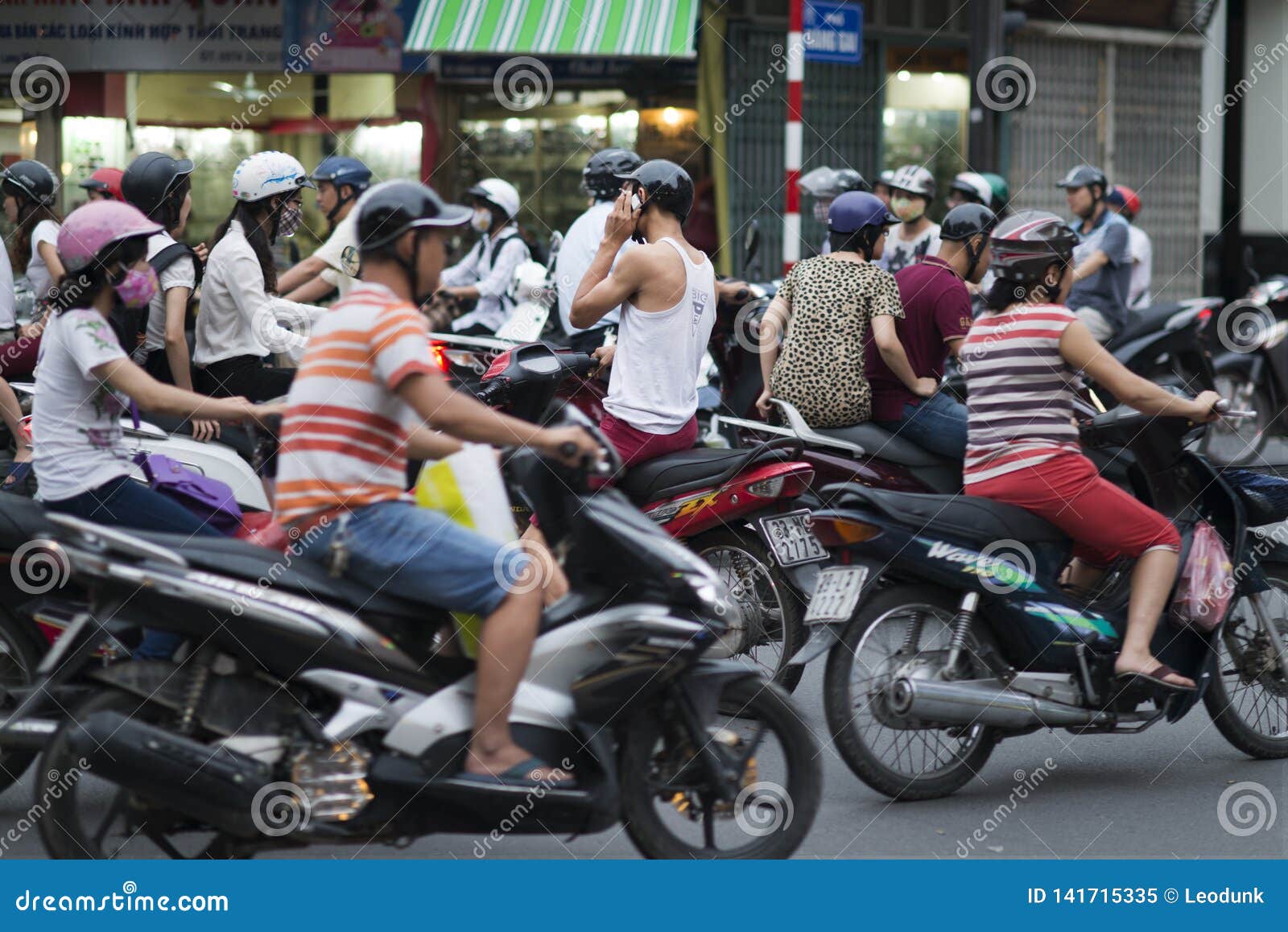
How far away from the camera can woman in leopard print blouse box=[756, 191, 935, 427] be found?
648 cm

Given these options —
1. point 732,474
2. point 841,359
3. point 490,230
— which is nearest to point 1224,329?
point 490,230

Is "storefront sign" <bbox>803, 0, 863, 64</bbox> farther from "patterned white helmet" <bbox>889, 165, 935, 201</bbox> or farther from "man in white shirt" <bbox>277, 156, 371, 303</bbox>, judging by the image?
"man in white shirt" <bbox>277, 156, 371, 303</bbox>

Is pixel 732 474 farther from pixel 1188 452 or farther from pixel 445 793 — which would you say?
pixel 445 793

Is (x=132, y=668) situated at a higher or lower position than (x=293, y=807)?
higher

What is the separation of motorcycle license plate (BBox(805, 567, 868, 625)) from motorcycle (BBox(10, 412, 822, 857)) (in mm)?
830

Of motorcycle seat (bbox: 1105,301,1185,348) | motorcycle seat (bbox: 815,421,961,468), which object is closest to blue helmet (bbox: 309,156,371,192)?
motorcycle seat (bbox: 815,421,961,468)

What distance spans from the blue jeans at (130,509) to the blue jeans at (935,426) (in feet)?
9.72

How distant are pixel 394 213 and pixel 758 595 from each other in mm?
2639

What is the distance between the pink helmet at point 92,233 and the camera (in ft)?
14.4

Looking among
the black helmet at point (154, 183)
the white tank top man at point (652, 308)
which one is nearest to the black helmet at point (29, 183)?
the black helmet at point (154, 183)

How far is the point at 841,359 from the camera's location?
650 cm

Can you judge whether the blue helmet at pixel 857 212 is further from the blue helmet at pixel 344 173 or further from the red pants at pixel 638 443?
the blue helmet at pixel 344 173

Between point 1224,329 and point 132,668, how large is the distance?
9.80 m

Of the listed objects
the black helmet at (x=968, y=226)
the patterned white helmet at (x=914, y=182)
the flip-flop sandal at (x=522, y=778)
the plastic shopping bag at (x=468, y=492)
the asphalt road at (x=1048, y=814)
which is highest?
the patterned white helmet at (x=914, y=182)
